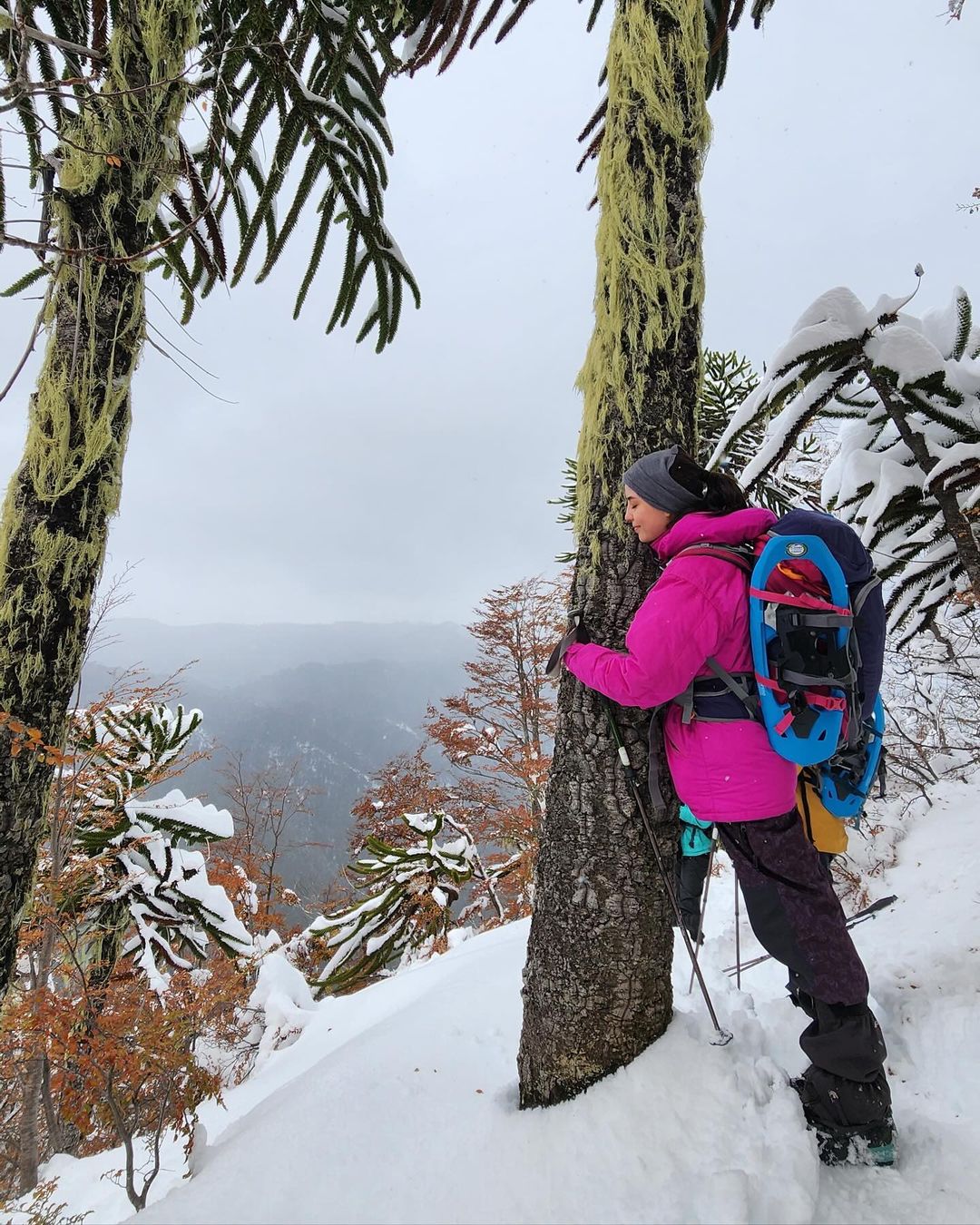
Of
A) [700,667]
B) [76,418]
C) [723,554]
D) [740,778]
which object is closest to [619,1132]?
[740,778]

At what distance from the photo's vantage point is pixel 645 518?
70.4 inches

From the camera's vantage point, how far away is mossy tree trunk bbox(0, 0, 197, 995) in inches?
78.1

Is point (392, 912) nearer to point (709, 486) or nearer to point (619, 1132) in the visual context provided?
point (619, 1132)

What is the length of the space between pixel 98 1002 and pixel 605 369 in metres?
6.86

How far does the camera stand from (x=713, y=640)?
5.41ft

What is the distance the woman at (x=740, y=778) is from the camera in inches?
61.7

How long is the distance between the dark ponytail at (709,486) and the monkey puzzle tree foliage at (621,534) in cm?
19

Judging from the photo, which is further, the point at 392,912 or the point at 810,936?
the point at 392,912

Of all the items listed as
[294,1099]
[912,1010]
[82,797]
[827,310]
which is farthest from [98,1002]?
[827,310]

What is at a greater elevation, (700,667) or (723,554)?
(723,554)

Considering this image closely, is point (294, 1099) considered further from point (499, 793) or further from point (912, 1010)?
point (499, 793)

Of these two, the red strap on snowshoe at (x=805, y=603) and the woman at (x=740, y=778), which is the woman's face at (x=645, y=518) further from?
the red strap on snowshoe at (x=805, y=603)

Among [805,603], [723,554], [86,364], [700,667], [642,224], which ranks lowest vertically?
[700,667]

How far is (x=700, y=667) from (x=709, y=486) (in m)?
0.63
